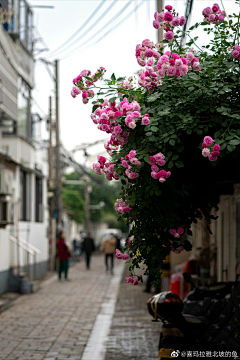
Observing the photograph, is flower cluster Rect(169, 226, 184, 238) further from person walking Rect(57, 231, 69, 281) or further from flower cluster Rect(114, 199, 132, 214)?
person walking Rect(57, 231, 69, 281)

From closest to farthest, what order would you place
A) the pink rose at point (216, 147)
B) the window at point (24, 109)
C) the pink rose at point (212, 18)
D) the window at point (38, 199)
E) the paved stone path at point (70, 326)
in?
the pink rose at point (216, 147) < the pink rose at point (212, 18) < the paved stone path at point (70, 326) < the window at point (24, 109) < the window at point (38, 199)

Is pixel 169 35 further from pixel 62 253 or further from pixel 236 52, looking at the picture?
pixel 62 253

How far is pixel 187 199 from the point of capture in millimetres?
5371

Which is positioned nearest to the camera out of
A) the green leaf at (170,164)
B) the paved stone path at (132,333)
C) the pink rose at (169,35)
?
the green leaf at (170,164)

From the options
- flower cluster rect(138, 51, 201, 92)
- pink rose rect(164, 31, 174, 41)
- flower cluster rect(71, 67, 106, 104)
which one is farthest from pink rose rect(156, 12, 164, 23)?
flower cluster rect(71, 67, 106, 104)

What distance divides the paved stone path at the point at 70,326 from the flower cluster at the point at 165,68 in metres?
4.64

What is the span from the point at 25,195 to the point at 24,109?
3390 millimetres

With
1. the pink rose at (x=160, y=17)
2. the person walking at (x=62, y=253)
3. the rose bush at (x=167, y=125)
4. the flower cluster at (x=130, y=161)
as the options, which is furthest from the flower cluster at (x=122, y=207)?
the person walking at (x=62, y=253)

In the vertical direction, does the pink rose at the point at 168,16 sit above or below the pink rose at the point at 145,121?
above

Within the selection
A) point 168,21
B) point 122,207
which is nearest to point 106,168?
point 122,207

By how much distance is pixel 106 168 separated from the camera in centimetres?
520

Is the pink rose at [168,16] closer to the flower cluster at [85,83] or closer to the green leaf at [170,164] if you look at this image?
the flower cluster at [85,83]

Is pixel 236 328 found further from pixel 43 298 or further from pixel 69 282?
pixel 69 282

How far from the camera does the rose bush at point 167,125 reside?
465 centimetres
